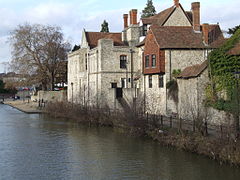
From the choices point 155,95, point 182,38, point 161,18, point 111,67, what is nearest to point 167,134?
point 155,95

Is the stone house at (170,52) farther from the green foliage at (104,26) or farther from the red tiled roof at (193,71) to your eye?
the green foliage at (104,26)

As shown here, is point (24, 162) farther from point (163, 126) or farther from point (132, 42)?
point (132, 42)

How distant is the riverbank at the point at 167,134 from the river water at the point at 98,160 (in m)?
0.44

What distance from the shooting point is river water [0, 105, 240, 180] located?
17281 mm

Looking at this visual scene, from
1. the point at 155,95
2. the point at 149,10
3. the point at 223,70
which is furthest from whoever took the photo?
the point at 149,10

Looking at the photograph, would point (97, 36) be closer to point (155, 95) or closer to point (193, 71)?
point (155, 95)

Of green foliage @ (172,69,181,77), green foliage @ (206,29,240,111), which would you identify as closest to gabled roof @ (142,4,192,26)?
green foliage @ (172,69,181,77)

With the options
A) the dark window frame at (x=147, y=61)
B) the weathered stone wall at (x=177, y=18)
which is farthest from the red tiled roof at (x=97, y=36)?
the dark window frame at (x=147, y=61)

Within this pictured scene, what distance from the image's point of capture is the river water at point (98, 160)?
17281mm

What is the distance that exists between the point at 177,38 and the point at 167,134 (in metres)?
12.0

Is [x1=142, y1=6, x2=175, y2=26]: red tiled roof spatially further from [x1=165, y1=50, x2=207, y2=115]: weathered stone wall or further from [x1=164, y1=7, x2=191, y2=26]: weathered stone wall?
[x1=165, y1=50, x2=207, y2=115]: weathered stone wall

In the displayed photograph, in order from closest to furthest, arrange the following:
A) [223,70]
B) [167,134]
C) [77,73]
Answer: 1. [167,134]
2. [223,70]
3. [77,73]

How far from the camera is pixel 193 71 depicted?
2880 cm

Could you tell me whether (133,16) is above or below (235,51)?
above
